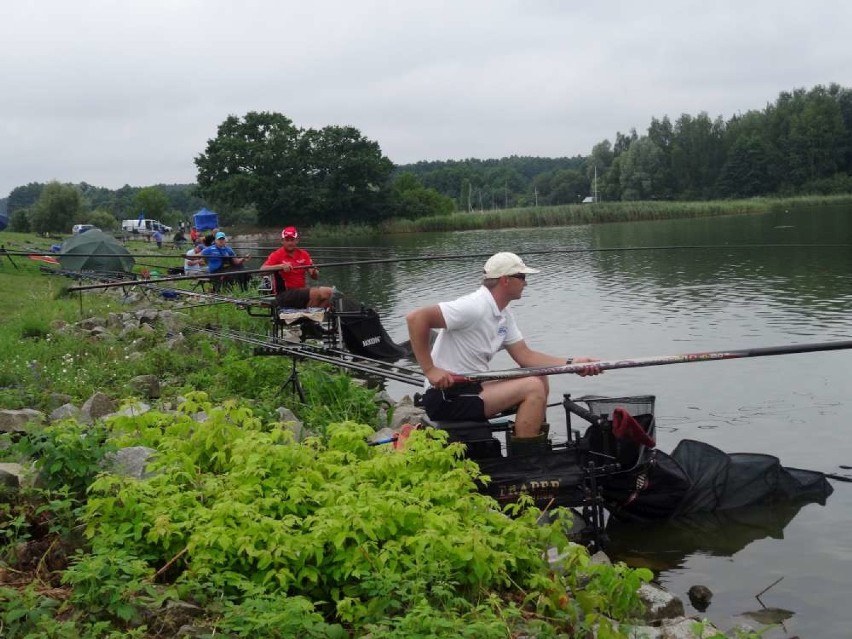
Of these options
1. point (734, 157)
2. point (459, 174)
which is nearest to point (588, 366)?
point (734, 157)

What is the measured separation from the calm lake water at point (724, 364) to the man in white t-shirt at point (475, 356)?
4.61 ft

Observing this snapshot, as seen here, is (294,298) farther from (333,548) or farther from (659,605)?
(333,548)

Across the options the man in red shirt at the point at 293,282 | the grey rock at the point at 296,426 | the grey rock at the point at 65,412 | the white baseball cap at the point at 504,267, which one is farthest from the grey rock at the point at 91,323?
the white baseball cap at the point at 504,267

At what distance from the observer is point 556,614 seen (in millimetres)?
4324

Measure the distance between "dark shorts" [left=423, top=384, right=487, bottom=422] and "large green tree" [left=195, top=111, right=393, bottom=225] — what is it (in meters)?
72.6

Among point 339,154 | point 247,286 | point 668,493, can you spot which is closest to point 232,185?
point 339,154

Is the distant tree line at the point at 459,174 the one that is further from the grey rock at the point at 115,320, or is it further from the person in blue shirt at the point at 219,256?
the grey rock at the point at 115,320

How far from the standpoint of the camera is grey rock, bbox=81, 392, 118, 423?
7.70m

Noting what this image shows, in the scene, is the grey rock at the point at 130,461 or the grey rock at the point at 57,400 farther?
the grey rock at the point at 57,400

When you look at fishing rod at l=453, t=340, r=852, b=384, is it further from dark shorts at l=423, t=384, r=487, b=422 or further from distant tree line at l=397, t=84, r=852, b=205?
distant tree line at l=397, t=84, r=852, b=205

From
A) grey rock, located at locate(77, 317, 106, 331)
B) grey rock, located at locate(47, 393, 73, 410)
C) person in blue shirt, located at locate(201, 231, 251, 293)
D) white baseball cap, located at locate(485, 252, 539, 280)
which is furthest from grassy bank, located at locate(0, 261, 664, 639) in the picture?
person in blue shirt, located at locate(201, 231, 251, 293)

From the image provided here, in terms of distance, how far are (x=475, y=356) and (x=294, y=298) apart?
23.5ft

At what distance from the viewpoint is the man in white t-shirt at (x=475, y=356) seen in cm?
660

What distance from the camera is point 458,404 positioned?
661 cm
